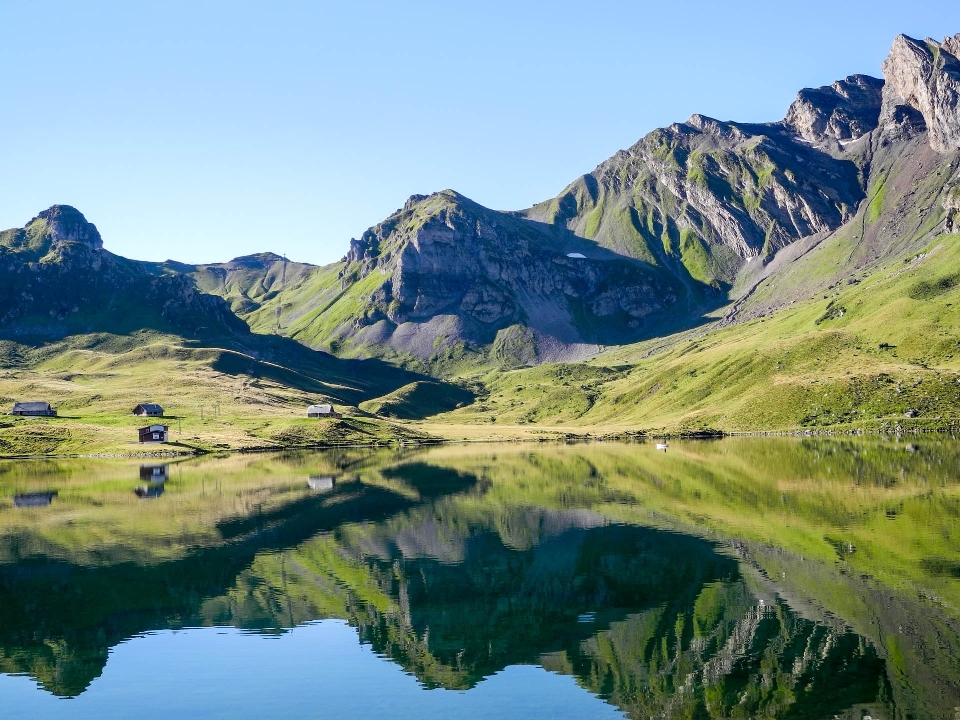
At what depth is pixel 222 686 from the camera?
141ft

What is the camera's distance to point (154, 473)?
154500 millimetres

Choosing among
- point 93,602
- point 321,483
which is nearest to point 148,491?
point 321,483

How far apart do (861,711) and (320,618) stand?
3470cm

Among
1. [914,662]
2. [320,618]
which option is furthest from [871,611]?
[320,618]

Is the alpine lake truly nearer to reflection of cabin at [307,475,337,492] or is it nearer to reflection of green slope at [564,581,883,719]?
reflection of green slope at [564,581,883,719]

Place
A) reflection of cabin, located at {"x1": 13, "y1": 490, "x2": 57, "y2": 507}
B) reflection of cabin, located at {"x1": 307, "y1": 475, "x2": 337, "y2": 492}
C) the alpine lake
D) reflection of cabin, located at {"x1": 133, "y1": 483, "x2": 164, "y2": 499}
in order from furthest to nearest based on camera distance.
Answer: reflection of cabin, located at {"x1": 307, "y1": 475, "x2": 337, "y2": 492} < reflection of cabin, located at {"x1": 133, "y1": 483, "x2": 164, "y2": 499} < reflection of cabin, located at {"x1": 13, "y1": 490, "x2": 57, "y2": 507} < the alpine lake

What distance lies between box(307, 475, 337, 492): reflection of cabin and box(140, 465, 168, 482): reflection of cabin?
26106 millimetres

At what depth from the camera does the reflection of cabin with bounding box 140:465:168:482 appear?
5704 inches

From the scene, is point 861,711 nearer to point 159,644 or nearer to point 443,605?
point 443,605

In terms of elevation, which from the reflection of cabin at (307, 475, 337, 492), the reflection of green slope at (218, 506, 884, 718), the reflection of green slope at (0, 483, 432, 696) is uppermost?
the reflection of green slope at (218, 506, 884, 718)

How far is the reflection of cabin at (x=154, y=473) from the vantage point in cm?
14488

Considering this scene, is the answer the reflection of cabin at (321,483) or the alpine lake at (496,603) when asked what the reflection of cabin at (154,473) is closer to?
the reflection of cabin at (321,483)

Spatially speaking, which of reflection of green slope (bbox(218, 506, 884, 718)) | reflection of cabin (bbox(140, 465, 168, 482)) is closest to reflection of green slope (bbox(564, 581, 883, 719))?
reflection of green slope (bbox(218, 506, 884, 718))

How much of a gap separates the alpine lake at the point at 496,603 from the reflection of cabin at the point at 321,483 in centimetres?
1353
